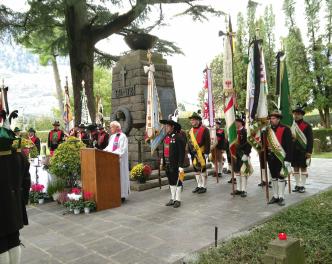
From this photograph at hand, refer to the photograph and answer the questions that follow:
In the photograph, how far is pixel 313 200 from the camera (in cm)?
693

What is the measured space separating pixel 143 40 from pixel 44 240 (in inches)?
301

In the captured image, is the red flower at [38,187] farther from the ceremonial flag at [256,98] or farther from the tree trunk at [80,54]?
the tree trunk at [80,54]

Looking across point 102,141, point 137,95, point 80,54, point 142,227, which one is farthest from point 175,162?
point 80,54

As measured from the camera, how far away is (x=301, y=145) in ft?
27.1

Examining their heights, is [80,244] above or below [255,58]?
below

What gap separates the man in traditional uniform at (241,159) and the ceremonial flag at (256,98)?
0.78m

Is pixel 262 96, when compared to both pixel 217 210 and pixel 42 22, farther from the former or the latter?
pixel 42 22

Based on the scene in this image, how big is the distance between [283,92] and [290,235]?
165 inches

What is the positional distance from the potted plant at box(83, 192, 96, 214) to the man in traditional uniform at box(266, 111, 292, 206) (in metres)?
3.75

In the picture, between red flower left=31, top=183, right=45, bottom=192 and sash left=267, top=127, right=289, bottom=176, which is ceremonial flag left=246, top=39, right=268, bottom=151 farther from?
red flower left=31, top=183, right=45, bottom=192

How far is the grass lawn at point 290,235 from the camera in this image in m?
4.10

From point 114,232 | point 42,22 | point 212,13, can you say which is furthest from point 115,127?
point 212,13

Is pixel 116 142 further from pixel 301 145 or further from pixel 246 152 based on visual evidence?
pixel 301 145

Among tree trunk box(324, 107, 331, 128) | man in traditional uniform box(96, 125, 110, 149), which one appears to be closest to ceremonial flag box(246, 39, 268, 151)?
man in traditional uniform box(96, 125, 110, 149)
